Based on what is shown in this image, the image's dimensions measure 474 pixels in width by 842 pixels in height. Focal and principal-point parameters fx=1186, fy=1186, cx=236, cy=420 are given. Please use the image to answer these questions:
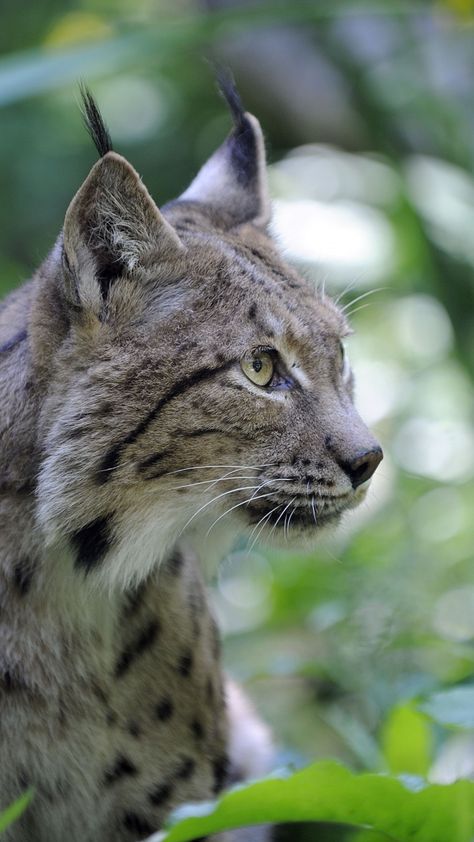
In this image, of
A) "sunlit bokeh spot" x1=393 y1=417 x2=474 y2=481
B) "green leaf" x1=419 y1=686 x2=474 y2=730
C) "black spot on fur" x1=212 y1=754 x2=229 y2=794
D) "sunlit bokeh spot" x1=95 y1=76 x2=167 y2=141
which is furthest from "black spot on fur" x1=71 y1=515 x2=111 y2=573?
"sunlit bokeh spot" x1=95 y1=76 x2=167 y2=141

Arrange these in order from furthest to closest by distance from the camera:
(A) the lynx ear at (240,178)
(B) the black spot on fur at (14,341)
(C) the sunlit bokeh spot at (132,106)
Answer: (C) the sunlit bokeh spot at (132,106)
(A) the lynx ear at (240,178)
(B) the black spot on fur at (14,341)

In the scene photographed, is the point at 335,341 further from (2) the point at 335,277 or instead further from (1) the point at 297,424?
(2) the point at 335,277

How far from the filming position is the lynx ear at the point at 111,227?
339 cm

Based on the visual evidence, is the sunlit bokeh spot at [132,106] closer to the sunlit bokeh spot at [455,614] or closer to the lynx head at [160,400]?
the sunlit bokeh spot at [455,614]

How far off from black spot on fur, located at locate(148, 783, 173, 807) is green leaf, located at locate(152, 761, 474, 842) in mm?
873

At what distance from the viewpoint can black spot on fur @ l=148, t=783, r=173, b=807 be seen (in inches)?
151

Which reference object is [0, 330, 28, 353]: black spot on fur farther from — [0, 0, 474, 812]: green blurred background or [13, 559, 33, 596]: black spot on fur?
[0, 0, 474, 812]: green blurred background

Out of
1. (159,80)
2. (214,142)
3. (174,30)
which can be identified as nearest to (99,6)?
(159,80)

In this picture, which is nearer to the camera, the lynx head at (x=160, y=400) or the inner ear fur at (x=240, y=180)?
the lynx head at (x=160, y=400)

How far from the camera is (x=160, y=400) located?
3.46 meters

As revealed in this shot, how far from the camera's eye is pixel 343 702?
214 inches

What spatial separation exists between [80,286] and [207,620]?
4.35ft

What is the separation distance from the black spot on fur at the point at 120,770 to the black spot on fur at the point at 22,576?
65 centimetres

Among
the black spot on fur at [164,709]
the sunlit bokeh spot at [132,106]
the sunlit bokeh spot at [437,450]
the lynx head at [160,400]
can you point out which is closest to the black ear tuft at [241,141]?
the lynx head at [160,400]
